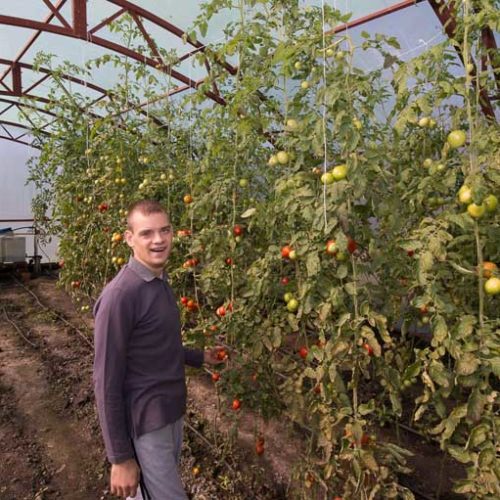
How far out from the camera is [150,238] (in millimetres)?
1545

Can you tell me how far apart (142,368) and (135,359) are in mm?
39

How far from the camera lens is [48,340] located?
175 inches

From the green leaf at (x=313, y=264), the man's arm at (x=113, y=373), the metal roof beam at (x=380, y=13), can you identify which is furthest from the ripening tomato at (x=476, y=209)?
the metal roof beam at (x=380, y=13)

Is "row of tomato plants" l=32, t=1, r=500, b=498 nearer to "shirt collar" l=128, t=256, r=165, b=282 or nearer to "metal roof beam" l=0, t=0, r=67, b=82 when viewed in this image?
"shirt collar" l=128, t=256, r=165, b=282

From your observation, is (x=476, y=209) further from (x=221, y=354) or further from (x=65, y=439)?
(x=65, y=439)

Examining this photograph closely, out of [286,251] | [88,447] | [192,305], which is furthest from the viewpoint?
[88,447]

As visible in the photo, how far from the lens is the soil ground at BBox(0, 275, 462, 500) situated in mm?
2311

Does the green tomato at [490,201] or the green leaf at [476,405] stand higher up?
the green tomato at [490,201]

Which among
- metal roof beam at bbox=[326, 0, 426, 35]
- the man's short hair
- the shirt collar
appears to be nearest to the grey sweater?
the shirt collar

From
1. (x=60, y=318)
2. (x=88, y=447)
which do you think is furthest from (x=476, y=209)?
(x=60, y=318)

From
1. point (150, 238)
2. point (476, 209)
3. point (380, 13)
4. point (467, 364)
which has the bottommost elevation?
point (467, 364)

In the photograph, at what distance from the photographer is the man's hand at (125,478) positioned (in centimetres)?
140

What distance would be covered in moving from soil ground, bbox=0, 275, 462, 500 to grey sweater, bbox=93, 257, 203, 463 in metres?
0.83

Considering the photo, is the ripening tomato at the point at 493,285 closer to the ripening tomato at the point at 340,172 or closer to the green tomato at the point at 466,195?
the green tomato at the point at 466,195
